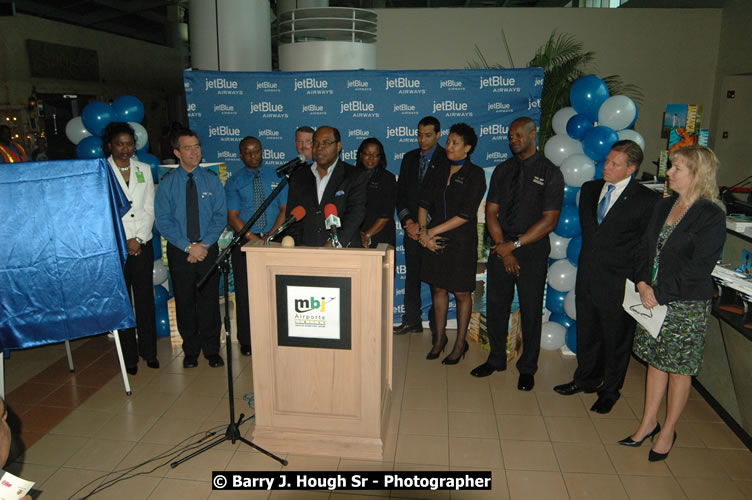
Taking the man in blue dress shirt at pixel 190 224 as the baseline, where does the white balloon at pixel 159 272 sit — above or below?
below

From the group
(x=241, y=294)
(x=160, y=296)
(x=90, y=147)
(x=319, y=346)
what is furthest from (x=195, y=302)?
(x=319, y=346)

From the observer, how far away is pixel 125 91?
13914 millimetres

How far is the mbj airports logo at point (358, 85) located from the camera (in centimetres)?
499

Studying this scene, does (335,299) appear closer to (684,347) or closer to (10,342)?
(684,347)

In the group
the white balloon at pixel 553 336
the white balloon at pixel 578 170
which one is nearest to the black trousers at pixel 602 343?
the white balloon at pixel 553 336

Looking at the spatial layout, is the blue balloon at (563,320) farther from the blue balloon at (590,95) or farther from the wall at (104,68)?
the wall at (104,68)

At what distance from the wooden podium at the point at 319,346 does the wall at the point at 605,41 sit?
26.5ft

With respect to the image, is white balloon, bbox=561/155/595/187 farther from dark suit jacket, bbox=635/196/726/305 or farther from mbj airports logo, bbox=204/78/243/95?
mbj airports logo, bbox=204/78/243/95

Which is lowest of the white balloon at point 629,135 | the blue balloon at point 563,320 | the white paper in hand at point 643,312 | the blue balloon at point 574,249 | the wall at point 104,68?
the blue balloon at point 563,320

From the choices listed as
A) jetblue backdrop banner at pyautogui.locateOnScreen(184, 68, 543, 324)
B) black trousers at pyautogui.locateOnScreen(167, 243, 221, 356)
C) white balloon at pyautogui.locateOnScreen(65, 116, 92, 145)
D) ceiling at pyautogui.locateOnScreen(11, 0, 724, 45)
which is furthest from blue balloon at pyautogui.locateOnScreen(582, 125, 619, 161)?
ceiling at pyautogui.locateOnScreen(11, 0, 724, 45)

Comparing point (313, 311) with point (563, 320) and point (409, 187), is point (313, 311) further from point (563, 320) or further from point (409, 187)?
point (563, 320)

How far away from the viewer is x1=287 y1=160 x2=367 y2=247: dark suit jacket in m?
3.49

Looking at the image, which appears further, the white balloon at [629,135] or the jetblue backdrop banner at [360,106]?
the jetblue backdrop banner at [360,106]

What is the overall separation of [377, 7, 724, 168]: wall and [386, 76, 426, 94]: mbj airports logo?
552 centimetres
